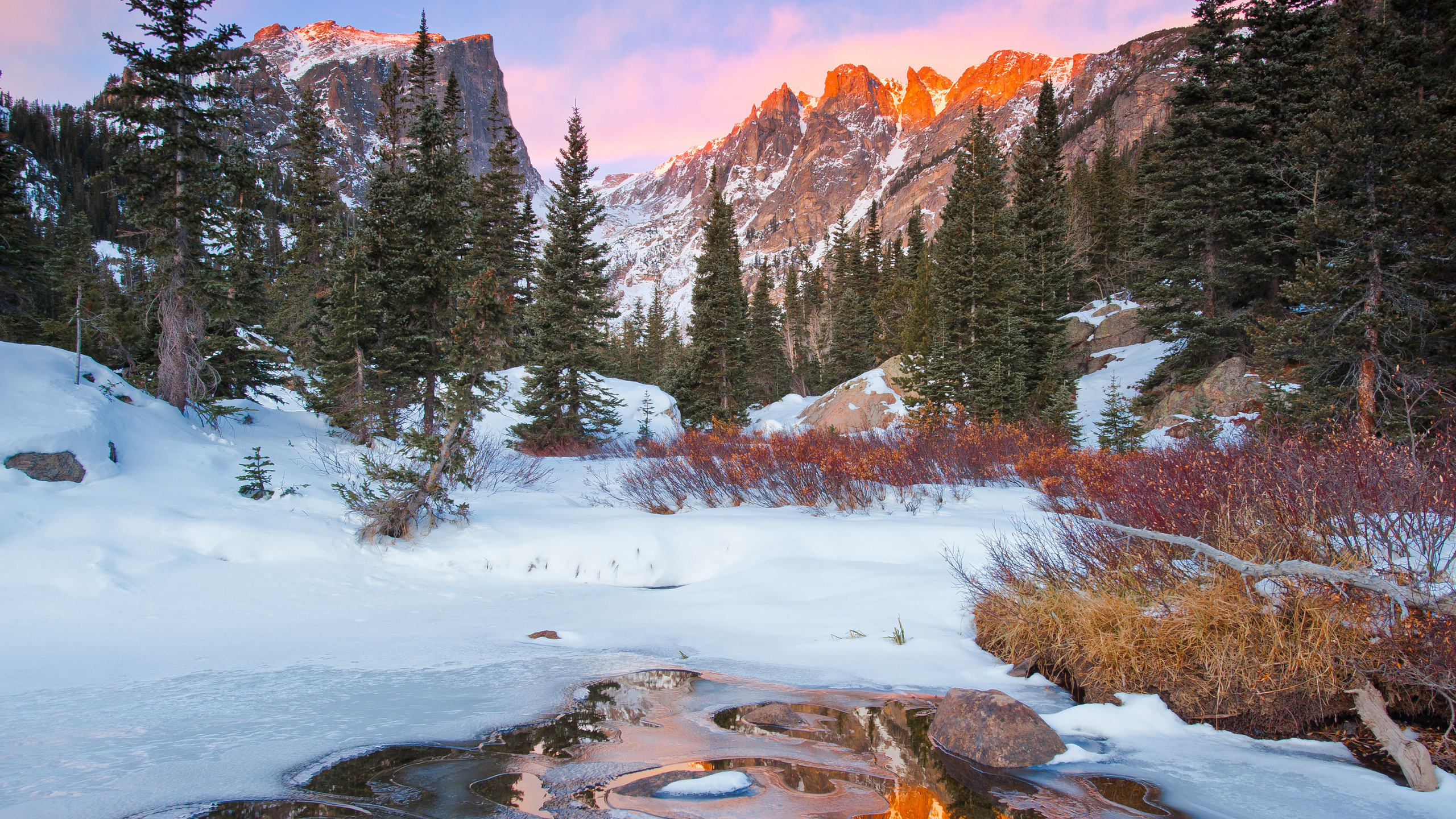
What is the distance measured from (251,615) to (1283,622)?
9.05 meters

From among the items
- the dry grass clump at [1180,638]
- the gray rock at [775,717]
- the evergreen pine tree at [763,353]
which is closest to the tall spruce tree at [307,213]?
the gray rock at [775,717]

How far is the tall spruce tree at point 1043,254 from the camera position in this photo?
25.8 metres

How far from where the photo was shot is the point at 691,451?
15719 mm

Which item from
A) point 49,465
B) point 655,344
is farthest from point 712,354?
point 655,344

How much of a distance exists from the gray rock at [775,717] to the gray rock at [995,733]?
3.09 ft

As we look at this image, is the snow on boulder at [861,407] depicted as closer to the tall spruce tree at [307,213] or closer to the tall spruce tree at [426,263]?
the tall spruce tree at [426,263]

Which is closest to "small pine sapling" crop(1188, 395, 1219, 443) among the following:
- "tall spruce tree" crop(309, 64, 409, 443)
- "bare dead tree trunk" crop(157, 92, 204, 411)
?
"tall spruce tree" crop(309, 64, 409, 443)

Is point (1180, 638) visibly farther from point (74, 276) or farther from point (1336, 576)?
point (74, 276)

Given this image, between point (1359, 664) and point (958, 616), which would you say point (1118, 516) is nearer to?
point (958, 616)

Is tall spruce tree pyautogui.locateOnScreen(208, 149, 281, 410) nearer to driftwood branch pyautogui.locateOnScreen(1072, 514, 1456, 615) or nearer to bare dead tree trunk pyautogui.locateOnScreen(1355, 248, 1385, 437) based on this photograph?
driftwood branch pyautogui.locateOnScreen(1072, 514, 1456, 615)

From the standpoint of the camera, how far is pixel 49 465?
307 inches

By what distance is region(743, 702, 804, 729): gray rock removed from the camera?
4.34 m

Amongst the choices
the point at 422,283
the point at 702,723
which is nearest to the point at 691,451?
the point at 422,283

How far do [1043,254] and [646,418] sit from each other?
19.9 metres
